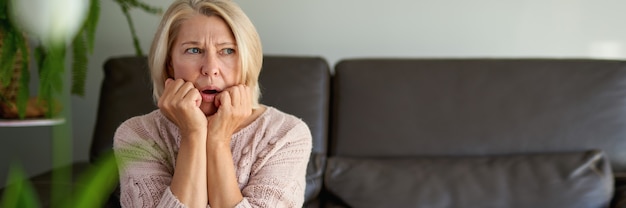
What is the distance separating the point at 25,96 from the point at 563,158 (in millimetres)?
1390

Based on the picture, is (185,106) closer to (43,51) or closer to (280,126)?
(280,126)

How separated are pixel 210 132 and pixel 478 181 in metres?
0.83

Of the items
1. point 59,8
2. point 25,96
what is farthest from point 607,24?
point 59,8

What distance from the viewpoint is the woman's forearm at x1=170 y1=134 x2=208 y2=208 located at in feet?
4.26

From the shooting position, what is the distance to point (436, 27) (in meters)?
2.46

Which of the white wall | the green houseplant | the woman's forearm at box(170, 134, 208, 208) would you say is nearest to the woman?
the woman's forearm at box(170, 134, 208, 208)

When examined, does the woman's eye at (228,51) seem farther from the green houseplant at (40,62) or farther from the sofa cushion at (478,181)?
the sofa cushion at (478,181)

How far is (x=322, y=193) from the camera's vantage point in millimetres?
1993

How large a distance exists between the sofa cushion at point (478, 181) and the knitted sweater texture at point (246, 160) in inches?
18.7

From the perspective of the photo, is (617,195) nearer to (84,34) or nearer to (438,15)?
(438,15)

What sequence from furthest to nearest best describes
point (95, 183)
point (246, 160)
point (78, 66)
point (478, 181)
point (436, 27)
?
point (436, 27), point (478, 181), point (78, 66), point (246, 160), point (95, 183)

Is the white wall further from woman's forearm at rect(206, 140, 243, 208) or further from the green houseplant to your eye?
woman's forearm at rect(206, 140, 243, 208)

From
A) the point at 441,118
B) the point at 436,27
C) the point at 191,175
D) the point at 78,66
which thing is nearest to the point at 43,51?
the point at 78,66

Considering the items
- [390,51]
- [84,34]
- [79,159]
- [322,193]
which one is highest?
[84,34]
